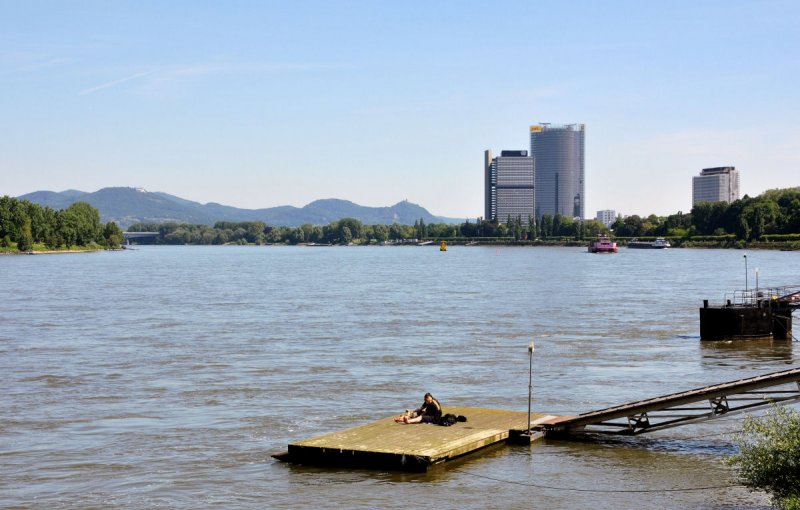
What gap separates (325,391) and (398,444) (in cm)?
1504

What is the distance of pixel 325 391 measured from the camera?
47.6 metres

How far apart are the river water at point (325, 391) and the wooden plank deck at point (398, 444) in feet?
1.54

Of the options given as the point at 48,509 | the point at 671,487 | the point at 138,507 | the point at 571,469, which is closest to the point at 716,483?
the point at 671,487

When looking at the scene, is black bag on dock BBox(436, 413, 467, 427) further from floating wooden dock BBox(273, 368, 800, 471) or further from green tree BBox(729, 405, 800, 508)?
green tree BBox(729, 405, 800, 508)

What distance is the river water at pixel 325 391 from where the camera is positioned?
1209 inches

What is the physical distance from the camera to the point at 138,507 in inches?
1148

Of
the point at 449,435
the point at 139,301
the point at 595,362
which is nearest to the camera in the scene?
the point at 449,435

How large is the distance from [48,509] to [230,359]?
100ft

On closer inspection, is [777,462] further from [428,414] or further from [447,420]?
[428,414]

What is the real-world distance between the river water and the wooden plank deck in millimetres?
468

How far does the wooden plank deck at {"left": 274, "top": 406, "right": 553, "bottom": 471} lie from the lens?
105ft

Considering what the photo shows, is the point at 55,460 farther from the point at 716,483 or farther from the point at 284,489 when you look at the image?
the point at 716,483

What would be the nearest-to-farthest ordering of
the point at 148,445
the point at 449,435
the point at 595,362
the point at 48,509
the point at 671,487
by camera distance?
the point at 48,509, the point at 671,487, the point at 449,435, the point at 148,445, the point at 595,362

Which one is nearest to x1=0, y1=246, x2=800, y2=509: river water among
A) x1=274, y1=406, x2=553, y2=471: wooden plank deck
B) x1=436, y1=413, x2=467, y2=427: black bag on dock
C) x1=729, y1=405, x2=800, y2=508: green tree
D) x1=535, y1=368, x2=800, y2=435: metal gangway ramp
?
x1=274, y1=406, x2=553, y2=471: wooden plank deck
